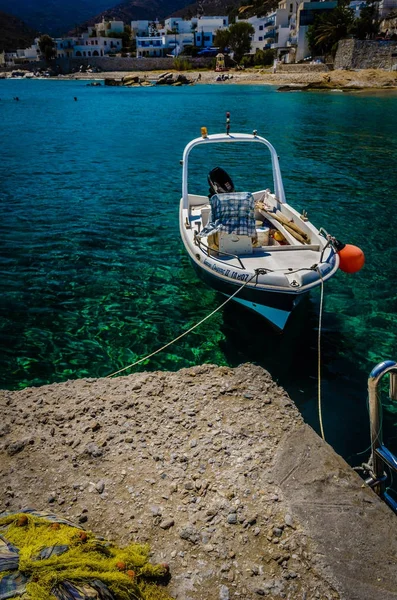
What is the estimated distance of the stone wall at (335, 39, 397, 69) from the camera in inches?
3029

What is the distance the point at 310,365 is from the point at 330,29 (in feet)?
346

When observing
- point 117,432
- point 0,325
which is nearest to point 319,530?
point 117,432

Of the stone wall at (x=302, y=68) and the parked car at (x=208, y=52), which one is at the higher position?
the parked car at (x=208, y=52)

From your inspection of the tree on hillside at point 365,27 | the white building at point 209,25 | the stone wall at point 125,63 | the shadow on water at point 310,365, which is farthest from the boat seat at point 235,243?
the white building at point 209,25

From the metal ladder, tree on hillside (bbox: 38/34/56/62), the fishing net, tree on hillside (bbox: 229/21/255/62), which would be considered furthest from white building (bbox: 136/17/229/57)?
the fishing net

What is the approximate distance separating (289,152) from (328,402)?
24.7 m

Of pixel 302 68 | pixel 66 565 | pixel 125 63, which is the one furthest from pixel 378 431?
pixel 125 63

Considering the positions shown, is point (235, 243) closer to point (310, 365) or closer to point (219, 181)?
point (310, 365)

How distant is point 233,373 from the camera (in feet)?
24.2

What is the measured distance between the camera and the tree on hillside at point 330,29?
295ft

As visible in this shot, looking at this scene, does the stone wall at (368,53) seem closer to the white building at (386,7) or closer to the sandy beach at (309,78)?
the sandy beach at (309,78)

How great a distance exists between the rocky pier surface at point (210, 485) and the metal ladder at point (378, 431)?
0.36 meters

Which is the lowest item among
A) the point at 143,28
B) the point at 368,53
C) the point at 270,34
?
the point at 368,53

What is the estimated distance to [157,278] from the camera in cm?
1250
